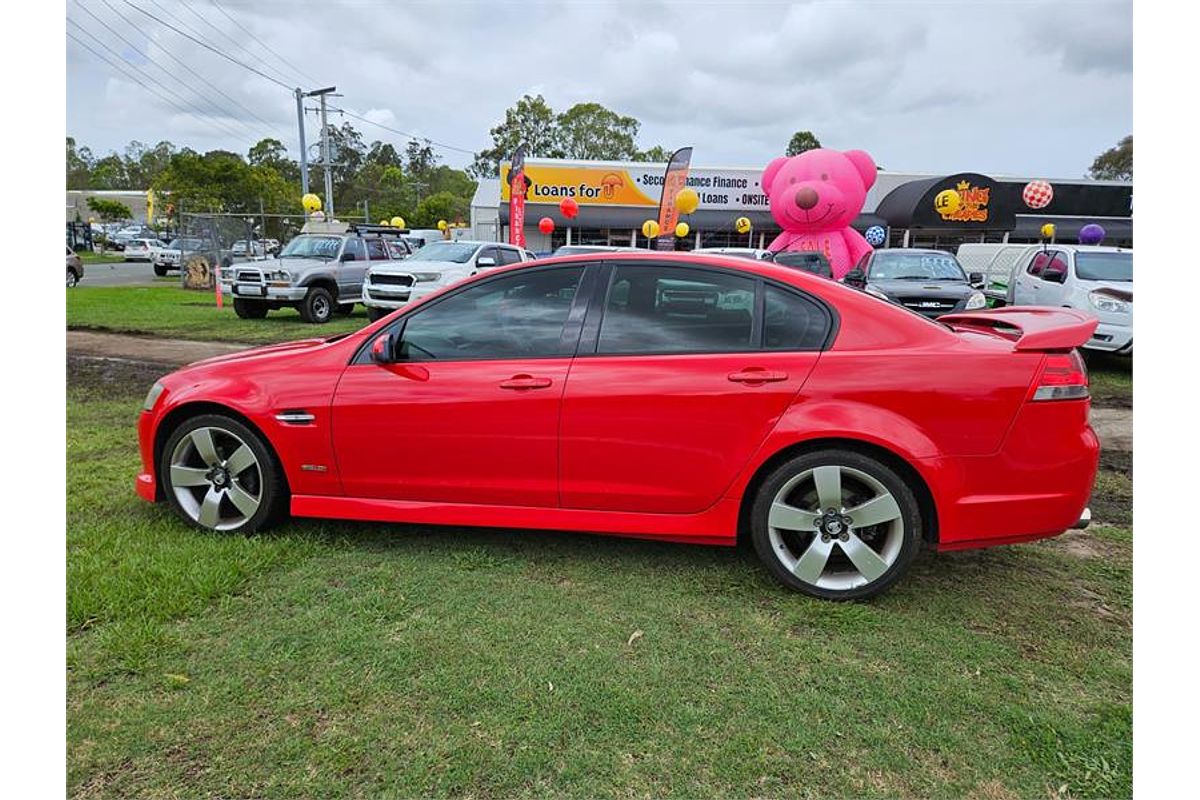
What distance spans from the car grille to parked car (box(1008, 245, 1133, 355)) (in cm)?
1027

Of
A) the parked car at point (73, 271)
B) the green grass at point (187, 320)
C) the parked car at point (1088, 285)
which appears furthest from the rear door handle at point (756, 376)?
the parked car at point (73, 271)

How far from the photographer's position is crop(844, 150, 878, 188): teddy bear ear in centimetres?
1639

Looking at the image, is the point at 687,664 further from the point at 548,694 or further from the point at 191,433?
the point at 191,433

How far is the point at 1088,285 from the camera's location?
9664 mm

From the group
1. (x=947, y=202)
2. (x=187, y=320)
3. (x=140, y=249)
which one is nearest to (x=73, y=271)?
(x=187, y=320)

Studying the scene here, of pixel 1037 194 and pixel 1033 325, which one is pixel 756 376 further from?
pixel 1037 194

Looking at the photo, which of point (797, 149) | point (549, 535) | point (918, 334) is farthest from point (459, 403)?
point (797, 149)

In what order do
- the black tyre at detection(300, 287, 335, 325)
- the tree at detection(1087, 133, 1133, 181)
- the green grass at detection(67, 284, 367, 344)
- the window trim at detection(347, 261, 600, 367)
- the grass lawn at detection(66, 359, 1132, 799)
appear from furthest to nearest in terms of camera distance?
the tree at detection(1087, 133, 1133, 181), the black tyre at detection(300, 287, 335, 325), the green grass at detection(67, 284, 367, 344), the window trim at detection(347, 261, 600, 367), the grass lawn at detection(66, 359, 1132, 799)

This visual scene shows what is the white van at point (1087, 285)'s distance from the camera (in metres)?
8.98

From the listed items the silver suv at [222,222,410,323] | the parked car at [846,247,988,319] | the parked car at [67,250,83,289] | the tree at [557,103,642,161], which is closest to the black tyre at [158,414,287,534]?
the parked car at [846,247,988,319]

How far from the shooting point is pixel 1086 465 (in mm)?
3107

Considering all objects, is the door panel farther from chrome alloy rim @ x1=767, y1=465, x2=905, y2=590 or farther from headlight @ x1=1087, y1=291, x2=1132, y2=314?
headlight @ x1=1087, y1=291, x2=1132, y2=314

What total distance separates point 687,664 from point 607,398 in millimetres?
1197

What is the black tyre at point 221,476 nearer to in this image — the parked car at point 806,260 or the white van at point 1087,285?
the white van at point 1087,285
